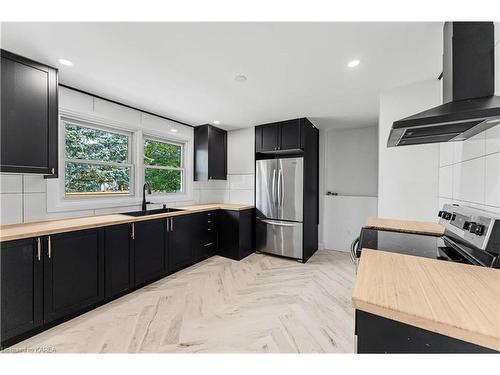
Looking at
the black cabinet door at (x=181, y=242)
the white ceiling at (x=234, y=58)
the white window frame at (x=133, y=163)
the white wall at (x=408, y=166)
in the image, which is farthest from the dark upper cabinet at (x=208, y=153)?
the white wall at (x=408, y=166)

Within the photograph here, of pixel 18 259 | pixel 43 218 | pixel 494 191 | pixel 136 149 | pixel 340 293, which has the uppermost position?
pixel 136 149

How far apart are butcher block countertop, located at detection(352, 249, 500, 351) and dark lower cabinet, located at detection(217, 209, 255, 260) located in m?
2.55

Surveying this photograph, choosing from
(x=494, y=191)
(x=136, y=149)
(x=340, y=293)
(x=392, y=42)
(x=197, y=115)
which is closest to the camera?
(x=494, y=191)

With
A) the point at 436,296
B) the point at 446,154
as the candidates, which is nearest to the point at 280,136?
the point at 446,154

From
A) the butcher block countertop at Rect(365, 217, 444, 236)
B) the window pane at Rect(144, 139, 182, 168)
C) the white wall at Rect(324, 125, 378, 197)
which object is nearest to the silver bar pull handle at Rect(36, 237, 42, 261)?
the window pane at Rect(144, 139, 182, 168)

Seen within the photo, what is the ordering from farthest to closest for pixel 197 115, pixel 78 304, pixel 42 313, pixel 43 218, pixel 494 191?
pixel 197 115, pixel 43 218, pixel 78 304, pixel 42 313, pixel 494 191

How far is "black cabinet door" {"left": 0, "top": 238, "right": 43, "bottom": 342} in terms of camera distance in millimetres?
1503

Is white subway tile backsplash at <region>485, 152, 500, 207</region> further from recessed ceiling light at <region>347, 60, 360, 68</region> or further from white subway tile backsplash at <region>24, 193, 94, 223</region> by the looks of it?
white subway tile backsplash at <region>24, 193, 94, 223</region>

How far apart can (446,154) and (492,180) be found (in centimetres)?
88

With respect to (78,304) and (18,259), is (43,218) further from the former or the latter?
(78,304)

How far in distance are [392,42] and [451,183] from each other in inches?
47.6

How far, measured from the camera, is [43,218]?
82.4 inches

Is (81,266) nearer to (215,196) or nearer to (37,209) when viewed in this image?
(37,209)
